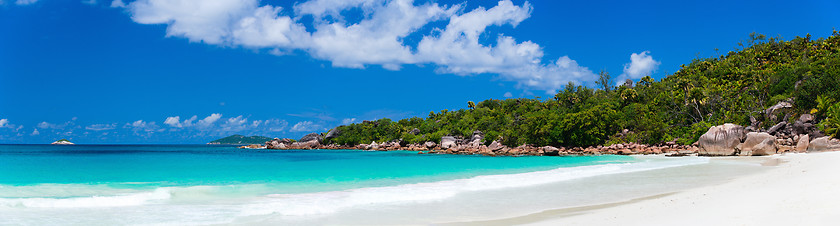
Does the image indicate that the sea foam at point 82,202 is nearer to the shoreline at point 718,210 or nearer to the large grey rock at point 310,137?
the shoreline at point 718,210

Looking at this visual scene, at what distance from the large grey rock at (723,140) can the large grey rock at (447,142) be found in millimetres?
34077

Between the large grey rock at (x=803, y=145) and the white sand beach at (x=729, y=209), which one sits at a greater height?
the large grey rock at (x=803, y=145)

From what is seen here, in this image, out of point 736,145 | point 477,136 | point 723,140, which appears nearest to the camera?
point 736,145

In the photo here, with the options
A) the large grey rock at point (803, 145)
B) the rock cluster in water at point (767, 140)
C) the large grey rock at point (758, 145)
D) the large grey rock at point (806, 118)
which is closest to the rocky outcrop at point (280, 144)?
the rock cluster in water at point (767, 140)

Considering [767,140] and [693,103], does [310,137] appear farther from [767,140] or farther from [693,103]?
[767,140]

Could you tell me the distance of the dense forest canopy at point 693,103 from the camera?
124 feet

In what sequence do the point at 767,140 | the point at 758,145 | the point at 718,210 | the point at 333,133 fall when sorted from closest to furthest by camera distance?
the point at 718,210
the point at 767,140
the point at 758,145
the point at 333,133

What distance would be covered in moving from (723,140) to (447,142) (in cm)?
3831

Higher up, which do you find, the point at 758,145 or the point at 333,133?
the point at 333,133

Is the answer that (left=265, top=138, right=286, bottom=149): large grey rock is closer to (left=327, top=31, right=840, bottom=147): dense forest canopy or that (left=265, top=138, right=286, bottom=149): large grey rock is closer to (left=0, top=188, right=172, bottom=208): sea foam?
(left=327, top=31, right=840, bottom=147): dense forest canopy

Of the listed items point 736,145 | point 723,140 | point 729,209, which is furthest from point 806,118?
point 729,209

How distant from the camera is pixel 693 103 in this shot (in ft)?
155

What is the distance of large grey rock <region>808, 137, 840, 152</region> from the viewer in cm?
2631

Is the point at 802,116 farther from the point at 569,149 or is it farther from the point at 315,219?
the point at 315,219
